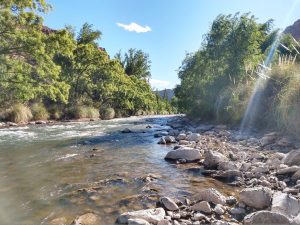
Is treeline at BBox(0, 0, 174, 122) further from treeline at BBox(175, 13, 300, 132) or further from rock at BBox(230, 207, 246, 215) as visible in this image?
rock at BBox(230, 207, 246, 215)

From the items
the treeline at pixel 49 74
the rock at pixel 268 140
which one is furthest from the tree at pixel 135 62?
the rock at pixel 268 140

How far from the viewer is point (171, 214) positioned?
432 centimetres

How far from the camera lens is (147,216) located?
4059 millimetres

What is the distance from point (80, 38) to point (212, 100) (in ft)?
89.9

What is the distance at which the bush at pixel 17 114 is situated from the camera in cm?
2108

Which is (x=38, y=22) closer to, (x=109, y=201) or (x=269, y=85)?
(x=269, y=85)

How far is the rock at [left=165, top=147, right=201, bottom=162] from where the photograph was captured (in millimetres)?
8195

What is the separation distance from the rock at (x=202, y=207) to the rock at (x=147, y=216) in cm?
53

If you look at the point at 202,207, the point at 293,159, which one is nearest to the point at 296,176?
the point at 293,159

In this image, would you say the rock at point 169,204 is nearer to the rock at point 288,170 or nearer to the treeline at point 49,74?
the rock at point 288,170

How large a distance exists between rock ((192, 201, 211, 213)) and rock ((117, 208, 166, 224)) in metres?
0.53

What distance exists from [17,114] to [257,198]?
20325mm

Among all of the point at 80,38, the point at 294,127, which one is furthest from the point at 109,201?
the point at 80,38

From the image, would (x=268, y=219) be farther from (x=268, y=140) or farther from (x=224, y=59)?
(x=224, y=59)
